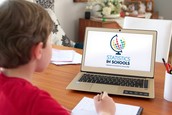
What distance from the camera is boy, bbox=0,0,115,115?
0.71 m

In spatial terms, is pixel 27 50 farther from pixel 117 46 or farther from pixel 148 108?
pixel 117 46

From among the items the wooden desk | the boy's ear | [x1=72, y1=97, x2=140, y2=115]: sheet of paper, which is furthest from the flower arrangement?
the boy's ear

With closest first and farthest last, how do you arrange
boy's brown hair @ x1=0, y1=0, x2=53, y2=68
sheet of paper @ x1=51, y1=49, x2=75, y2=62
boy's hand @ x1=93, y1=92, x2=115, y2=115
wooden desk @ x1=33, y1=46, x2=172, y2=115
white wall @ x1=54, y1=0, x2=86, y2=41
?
boy's brown hair @ x1=0, y1=0, x2=53, y2=68
boy's hand @ x1=93, y1=92, x2=115, y2=115
wooden desk @ x1=33, y1=46, x2=172, y2=115
sheet of paper @ x1=51, y1=49, x2=75, y2=62
white wall @ x1=54, y1=0, x2=86, y2=41

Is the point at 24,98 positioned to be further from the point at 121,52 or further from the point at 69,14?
the point at 69,14

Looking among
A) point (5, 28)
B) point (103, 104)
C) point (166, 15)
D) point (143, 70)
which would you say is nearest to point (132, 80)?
point (143, 70)

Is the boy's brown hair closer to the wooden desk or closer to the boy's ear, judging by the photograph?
the boy's ear

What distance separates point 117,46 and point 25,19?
2.43 ft

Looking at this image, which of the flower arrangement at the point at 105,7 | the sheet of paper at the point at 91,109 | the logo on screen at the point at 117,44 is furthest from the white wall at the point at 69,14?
the sheet of paper at the point at 91,109

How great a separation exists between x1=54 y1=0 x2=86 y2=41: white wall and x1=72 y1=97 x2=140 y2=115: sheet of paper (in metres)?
2.70

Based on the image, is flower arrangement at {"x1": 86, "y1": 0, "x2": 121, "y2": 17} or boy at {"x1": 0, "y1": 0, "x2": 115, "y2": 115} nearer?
boy at {"x1": 0, "y1": 0, "x2": 115, "y2": 115}

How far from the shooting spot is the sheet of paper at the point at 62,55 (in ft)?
5.49

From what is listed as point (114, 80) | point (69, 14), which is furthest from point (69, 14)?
point (114, 80)

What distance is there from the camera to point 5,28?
0.71 m

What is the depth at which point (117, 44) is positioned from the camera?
4.52 feet
